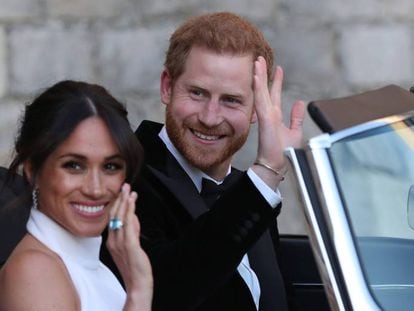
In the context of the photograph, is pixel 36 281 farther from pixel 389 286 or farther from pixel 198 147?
pixel 198 147

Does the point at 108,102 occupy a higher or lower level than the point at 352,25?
higher

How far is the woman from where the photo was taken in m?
2.94

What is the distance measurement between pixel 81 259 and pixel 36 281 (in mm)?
183

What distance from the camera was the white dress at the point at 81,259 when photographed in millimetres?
3008

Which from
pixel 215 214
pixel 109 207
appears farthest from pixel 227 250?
pixel 109 207

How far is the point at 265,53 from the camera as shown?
13.0 feet

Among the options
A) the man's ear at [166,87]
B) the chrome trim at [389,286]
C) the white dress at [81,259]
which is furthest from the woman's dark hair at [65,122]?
the man's ear at [166,87]

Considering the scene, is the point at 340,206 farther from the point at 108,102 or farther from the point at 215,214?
the point at 108,102

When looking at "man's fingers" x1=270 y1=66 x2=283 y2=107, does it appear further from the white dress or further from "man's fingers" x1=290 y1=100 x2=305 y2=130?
the white dress

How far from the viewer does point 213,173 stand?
12.8 ft

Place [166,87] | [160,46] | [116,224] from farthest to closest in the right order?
[160,46]
[166,87]
[116,224]

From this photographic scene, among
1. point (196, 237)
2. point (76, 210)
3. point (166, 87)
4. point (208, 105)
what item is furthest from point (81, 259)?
point (166, 87)

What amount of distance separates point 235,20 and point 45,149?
1054mm

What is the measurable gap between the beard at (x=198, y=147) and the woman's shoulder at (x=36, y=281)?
0.89 meters
